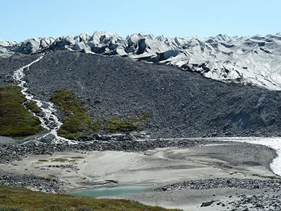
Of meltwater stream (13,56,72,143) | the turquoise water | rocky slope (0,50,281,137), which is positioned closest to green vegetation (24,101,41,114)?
meltwater stream (13,56,72,143)

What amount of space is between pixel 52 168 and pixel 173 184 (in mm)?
27191

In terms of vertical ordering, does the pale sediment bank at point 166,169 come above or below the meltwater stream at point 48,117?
below

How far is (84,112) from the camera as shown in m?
129

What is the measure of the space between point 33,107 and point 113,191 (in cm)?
8550

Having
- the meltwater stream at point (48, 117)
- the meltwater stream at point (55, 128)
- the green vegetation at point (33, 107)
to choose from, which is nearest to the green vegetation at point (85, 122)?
the meltwater stream at point (48, 117)

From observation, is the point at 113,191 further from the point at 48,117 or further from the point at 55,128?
the point at 48,117

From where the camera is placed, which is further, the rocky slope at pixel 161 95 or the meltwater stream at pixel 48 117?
the rocky slope at pixel 161 95

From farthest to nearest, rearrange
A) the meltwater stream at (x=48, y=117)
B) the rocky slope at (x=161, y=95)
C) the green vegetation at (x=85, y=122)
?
the rocky slope at (x=161, y=95) < the green vegetation at (x=85, y=122) < the meltwater stream at (x=48, y=117)

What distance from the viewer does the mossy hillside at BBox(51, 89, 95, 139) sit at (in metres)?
111

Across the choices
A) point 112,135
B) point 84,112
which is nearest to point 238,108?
point 112,135

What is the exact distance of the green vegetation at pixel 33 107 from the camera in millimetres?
127062

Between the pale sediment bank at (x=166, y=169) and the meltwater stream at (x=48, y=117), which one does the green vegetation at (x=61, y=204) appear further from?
the meltwater stream at (x=48, y=117)

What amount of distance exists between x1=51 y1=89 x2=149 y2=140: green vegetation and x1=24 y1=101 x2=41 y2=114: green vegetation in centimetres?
852

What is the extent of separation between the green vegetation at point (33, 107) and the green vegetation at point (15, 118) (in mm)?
2249
